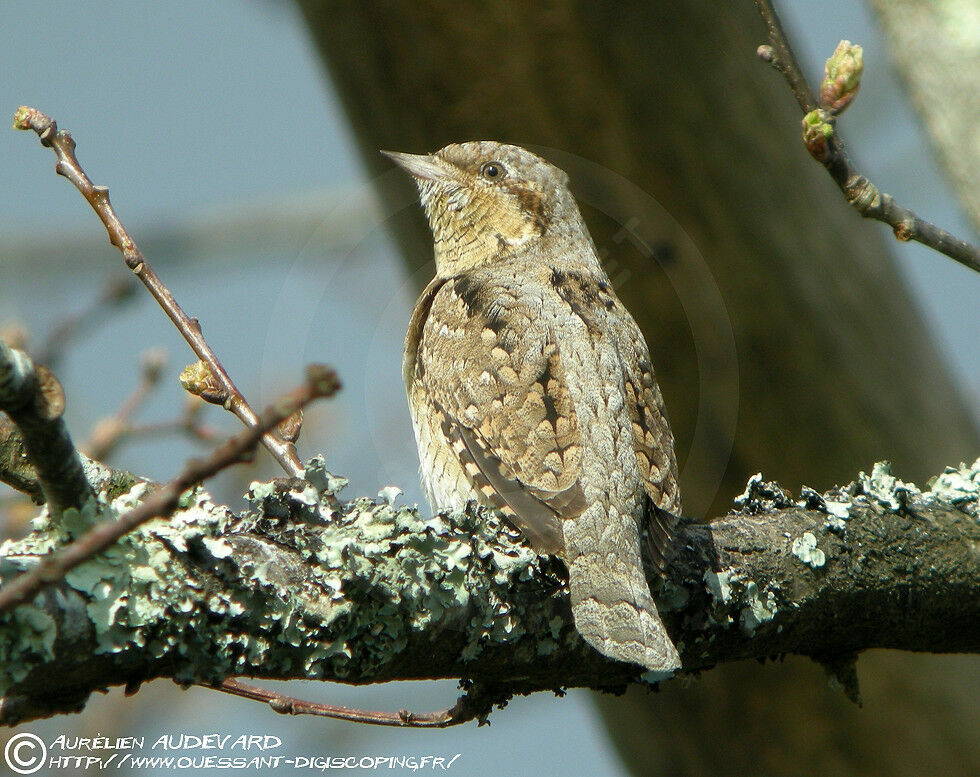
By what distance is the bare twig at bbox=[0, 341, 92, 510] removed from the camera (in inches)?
54.7

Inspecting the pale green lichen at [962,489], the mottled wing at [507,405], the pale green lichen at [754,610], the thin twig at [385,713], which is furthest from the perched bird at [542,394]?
the pale green lichen at [962,489]

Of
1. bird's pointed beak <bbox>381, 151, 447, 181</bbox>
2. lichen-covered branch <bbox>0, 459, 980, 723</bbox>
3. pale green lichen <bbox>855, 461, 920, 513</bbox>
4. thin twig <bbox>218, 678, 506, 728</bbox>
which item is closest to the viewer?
lichen-covered branch <bbox>0, 459, 980, 723</bbox>

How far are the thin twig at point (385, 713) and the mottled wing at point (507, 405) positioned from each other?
0.44m

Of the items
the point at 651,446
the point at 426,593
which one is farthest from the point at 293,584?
the point at 651,446

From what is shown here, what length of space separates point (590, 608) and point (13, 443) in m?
1.50

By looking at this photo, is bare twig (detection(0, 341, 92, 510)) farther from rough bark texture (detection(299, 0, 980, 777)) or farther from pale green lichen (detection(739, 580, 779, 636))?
rough bark texture (detection(299, 0, 980, 777))

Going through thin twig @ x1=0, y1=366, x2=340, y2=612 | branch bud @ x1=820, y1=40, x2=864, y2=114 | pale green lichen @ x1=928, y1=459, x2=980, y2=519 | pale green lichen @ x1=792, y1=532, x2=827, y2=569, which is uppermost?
branch bud @ x1=820, y1=40, x2=864, y2=114

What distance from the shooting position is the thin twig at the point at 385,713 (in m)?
2.39

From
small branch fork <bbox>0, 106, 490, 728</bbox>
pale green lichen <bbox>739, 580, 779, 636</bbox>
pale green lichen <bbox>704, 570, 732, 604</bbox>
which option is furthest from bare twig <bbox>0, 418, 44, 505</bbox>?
pale green lichen <bbox>739, 580, 779, 636</bbox>

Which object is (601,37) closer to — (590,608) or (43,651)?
(590,608)

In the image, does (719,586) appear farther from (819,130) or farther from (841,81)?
(841,81)

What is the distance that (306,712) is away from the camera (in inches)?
103

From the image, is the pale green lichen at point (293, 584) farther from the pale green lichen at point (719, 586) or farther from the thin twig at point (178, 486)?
the pale green lichen at point (719, 586)

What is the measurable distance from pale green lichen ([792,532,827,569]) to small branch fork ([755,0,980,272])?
2.80ft
